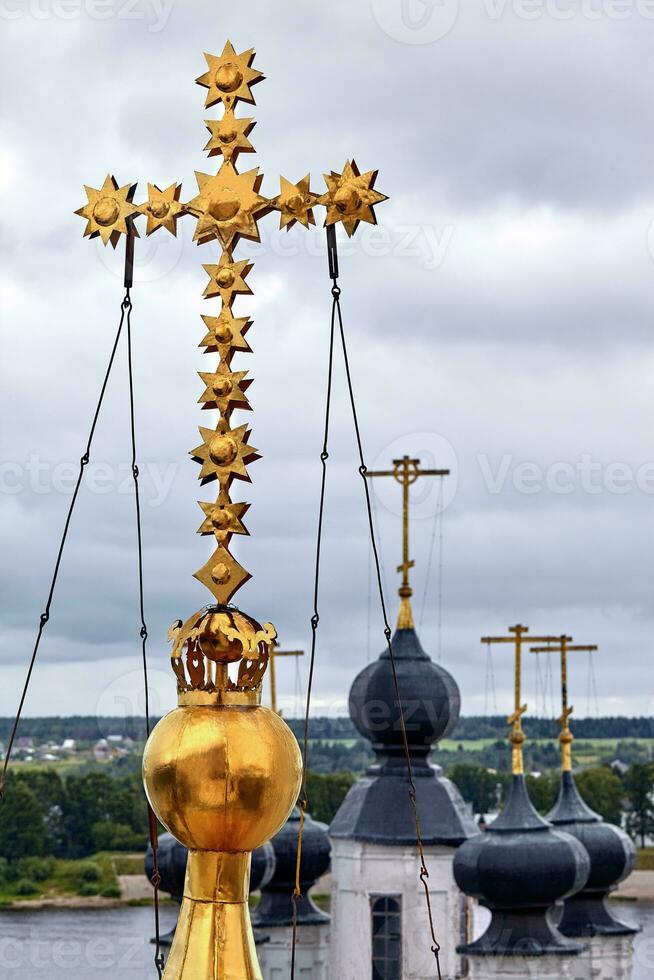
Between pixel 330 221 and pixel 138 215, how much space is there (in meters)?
0.52

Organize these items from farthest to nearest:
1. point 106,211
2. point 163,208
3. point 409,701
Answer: point 409,701 → point 106,211 → point 163,208

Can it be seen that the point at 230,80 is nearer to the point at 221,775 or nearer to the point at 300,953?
the point at 221,775

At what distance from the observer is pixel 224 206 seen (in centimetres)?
501

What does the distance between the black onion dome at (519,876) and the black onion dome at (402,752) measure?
1.39m

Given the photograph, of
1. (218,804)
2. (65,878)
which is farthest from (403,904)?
(65,878)

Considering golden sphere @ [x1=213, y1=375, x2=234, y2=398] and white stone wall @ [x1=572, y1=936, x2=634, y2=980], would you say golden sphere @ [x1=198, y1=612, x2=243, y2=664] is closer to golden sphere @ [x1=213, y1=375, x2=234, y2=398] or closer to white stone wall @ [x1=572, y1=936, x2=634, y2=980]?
golden sphere @ [x1=213, y1=375, x2=234, y2=398]

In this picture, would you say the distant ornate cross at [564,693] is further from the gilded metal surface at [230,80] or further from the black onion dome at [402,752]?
the gilded metal surface at [230,80]

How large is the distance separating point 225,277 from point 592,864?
25587 millimetres

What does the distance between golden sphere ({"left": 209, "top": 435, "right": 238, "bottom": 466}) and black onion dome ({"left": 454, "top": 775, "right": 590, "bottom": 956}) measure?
69.2ft

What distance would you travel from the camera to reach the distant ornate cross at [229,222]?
4.93m

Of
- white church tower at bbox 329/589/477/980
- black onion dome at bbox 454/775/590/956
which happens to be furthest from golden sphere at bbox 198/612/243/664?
white church tower at bbox 329/589/477/980

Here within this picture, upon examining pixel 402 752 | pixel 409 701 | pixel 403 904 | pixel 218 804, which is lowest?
pixel 218 804

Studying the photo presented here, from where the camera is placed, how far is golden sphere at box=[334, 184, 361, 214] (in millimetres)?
5008

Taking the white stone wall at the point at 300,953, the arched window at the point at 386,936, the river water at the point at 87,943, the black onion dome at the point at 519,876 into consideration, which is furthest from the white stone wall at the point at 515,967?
the river water at the point at 87,943
